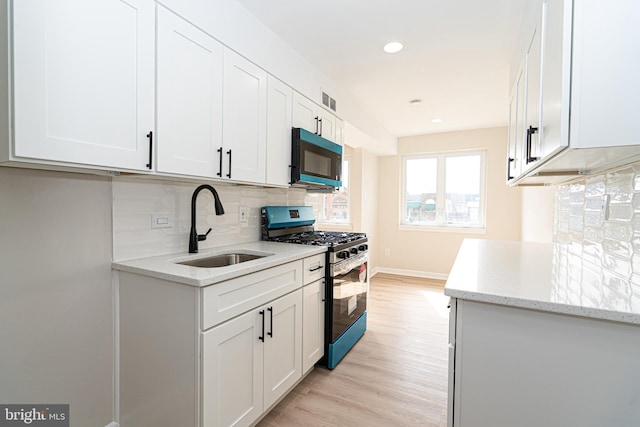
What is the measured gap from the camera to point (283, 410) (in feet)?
6.06

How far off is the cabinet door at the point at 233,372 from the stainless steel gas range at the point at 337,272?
2.53ft

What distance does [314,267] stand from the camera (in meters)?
2.14

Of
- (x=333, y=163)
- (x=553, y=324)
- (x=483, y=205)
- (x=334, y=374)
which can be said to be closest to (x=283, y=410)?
(x=334, y=374)

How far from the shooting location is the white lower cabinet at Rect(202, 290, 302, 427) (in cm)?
134

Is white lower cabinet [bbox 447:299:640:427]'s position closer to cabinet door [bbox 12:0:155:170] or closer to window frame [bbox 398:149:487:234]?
cabinet door [bbox 12:0:155:170]

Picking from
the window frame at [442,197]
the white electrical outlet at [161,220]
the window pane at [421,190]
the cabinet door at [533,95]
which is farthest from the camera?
the window pane at [421,190]

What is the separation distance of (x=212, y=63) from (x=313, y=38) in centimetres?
97

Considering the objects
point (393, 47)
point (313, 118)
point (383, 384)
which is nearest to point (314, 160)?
point (313, 118)

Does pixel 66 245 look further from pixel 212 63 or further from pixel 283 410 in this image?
pixel 283 410

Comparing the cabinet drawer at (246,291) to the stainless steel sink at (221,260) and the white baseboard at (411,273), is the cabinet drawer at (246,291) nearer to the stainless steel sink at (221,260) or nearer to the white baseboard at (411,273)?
the stainless steel sink at (221,260)

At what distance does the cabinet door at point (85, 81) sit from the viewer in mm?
985

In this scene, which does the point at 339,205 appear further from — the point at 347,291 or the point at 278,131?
the point at 278,131

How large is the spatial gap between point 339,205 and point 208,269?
385cm

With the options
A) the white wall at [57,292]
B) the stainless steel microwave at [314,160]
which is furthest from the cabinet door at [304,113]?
the white wall at [57,292]
